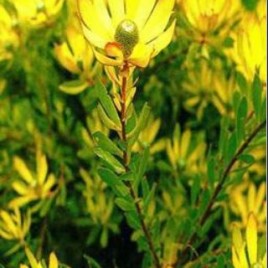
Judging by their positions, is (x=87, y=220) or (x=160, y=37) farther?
(x=87, y=220)

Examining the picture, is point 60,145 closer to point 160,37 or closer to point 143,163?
point 143,163

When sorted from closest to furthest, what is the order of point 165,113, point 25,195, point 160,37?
point 160,37 → point 25,195 → point 165,113

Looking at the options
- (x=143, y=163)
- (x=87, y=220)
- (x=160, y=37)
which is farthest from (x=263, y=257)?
(x=87, y=220)

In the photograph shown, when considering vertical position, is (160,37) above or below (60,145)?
above

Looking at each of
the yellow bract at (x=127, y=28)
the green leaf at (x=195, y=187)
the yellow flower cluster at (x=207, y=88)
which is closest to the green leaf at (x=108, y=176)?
the yellow bract at (x=127, y=28)

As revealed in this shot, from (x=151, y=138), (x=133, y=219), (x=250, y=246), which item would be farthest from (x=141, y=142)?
(x=250, y=246)

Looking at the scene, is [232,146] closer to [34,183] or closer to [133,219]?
[133,219]

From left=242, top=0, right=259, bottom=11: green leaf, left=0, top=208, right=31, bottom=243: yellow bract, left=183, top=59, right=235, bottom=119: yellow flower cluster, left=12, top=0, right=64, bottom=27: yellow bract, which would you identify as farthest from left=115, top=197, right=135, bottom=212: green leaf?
left=242, top=0, right=259, bottom=11: green leaf
